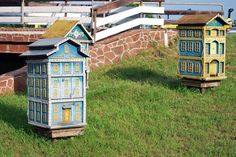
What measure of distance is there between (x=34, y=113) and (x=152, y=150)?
199 cm

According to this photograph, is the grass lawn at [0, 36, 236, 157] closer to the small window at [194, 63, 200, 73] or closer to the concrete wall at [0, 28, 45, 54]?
the small window at [194, 63, 200, 73]

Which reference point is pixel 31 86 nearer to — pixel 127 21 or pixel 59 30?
pixel 59 30

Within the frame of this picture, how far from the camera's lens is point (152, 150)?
8.29m

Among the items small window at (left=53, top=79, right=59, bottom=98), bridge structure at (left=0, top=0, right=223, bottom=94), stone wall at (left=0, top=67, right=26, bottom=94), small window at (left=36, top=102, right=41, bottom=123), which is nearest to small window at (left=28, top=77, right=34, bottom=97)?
small window at (left=36, top=102, right=41, bottom=123)

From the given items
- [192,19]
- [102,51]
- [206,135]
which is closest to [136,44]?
[102,51]

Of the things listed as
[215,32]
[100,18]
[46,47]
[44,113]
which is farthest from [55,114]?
[100,18]

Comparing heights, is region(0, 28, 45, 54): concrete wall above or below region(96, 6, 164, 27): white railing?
below

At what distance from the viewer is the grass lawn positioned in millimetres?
8289

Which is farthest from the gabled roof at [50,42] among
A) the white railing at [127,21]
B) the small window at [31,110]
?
the white railing at [127,21]

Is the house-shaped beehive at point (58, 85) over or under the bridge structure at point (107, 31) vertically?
under

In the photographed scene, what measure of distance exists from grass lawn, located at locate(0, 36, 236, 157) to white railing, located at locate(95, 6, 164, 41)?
115 inches

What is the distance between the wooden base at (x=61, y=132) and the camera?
8.39 meters

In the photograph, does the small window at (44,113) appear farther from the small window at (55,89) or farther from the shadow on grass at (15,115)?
the shadow on grass at (15,115)

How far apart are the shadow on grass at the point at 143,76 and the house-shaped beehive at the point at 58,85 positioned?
3.45m
